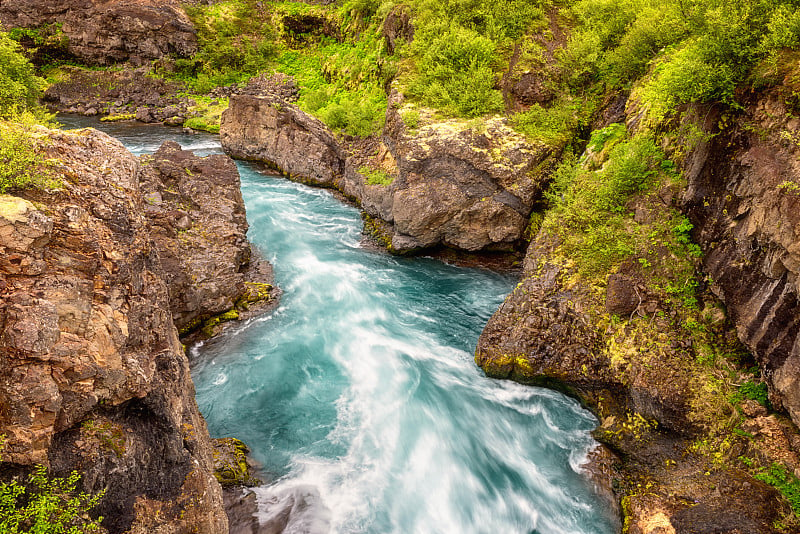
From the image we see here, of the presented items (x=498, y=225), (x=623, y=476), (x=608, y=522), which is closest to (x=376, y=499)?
(x=608, y=522)

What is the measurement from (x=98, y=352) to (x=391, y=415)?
6.20 m

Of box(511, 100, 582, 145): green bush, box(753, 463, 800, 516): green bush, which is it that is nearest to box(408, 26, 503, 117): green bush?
box(511, 100, 582, 145): green bush

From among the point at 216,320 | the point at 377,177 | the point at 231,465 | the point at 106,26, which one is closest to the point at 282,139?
the point at 377,177

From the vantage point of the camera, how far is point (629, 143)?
31.6 feet

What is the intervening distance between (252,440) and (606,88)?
14719mm

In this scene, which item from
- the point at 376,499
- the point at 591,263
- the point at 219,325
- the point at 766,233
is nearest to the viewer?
the point at 766,233

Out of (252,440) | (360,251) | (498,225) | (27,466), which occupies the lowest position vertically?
(252,440)

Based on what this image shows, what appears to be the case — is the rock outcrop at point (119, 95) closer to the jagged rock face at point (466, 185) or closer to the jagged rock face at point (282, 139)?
the jagged rock face at point (282, 139)

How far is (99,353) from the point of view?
165 inches

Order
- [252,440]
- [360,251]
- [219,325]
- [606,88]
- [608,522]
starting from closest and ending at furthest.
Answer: [608,522], [252,440], [219,325], [606,88], [360,251]

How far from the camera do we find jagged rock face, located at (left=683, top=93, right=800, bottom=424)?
563cm

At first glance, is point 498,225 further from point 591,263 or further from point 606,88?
point 606,88

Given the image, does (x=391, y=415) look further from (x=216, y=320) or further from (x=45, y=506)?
(x=45, y=506)

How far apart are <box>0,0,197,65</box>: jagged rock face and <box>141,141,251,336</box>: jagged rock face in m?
33.0
